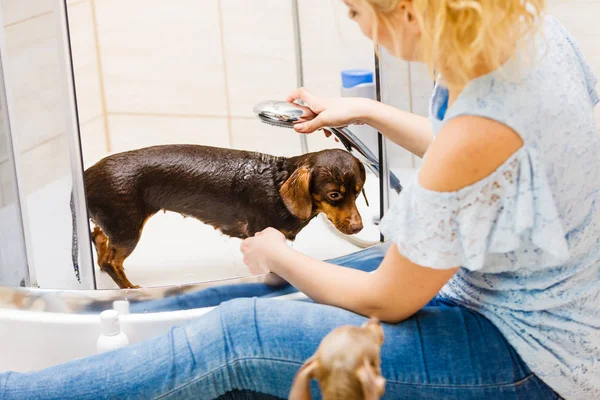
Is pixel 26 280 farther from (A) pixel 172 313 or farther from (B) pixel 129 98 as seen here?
(B) pixel 129 98

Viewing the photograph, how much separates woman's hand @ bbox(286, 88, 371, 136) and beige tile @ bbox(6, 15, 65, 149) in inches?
14.8

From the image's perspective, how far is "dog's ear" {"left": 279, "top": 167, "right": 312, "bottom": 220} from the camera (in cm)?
135

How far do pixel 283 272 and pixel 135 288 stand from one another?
275mm

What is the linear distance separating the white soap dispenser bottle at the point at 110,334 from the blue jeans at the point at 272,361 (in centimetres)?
13

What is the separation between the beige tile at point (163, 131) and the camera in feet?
5.01

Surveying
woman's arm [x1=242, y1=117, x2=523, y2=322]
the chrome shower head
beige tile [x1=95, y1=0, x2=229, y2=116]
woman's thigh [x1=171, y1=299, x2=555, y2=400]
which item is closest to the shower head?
the chrome shower head

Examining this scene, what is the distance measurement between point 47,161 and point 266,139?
0.38 m

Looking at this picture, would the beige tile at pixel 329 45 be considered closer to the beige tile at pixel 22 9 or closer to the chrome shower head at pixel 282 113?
the chrome shower head at pixel 282 113

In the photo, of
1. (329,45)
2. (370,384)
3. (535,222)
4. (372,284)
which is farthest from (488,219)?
(329,45)

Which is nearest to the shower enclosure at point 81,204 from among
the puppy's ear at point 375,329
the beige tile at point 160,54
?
the beige tile at point 160,54

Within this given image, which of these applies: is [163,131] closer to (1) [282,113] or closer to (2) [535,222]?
(1) [282,113]

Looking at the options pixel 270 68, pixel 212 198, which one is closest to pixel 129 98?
pixel 270 68

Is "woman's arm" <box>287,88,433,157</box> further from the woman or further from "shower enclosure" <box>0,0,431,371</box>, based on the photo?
the woman

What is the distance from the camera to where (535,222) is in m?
0.92
